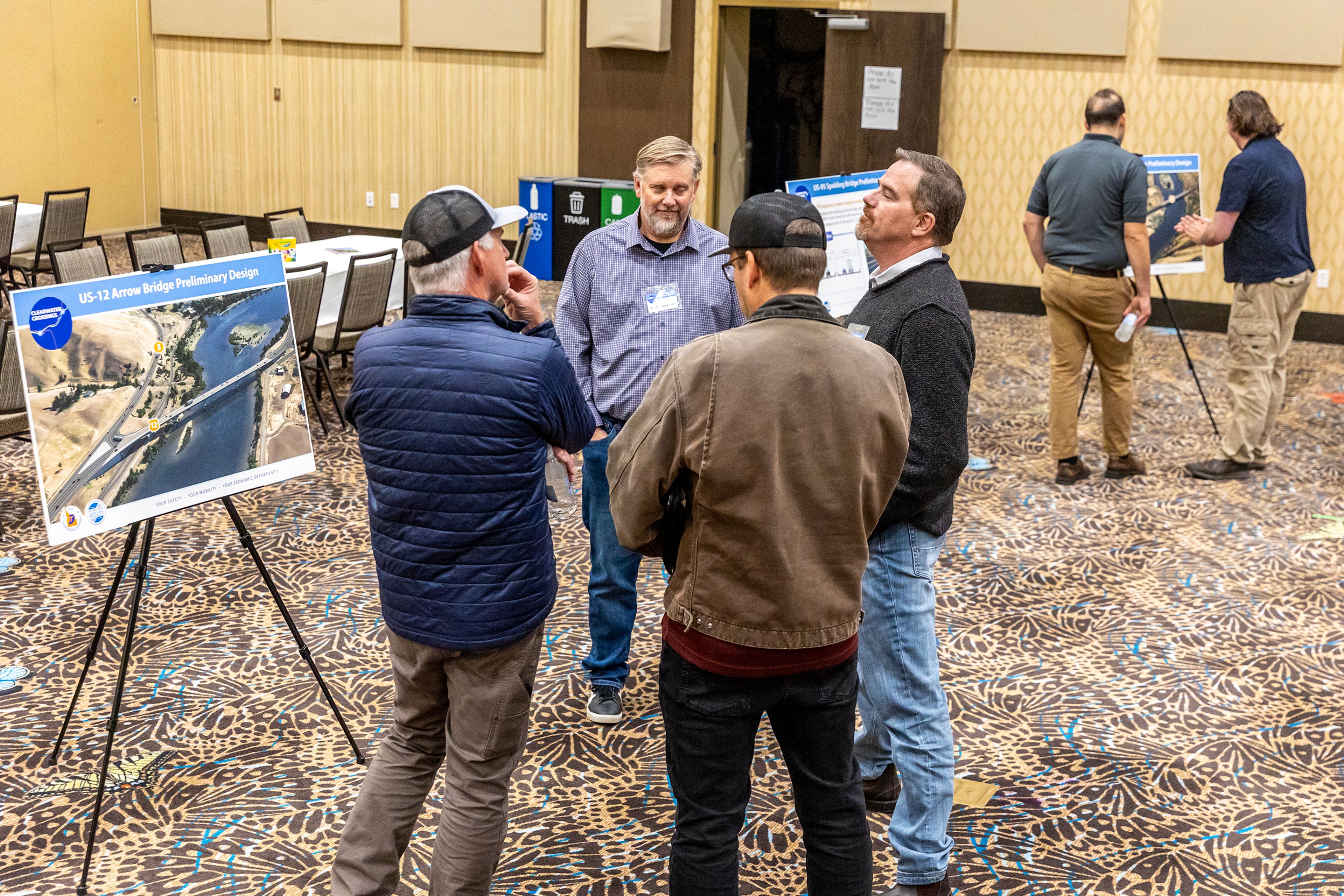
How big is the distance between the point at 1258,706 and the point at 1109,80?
7.01m

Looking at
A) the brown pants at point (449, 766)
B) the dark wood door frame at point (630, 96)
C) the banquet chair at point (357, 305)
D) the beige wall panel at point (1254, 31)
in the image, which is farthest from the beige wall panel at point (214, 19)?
the brown pants at point (449, 766)

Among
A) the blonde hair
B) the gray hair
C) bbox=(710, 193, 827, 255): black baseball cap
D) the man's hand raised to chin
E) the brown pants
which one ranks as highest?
the blonde hair

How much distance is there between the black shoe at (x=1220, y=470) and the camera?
636 centimetres

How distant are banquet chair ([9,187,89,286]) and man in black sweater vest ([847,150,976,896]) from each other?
733 cm

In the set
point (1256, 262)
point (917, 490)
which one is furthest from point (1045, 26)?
point (917, 490)

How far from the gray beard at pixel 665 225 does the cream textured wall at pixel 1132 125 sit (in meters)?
7.23

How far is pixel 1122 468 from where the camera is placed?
6.36 metres

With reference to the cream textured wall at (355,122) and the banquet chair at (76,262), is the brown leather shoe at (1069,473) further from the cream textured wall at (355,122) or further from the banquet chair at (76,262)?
the cream textured wall at (355,122)

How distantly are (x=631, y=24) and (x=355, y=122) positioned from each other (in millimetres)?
3208

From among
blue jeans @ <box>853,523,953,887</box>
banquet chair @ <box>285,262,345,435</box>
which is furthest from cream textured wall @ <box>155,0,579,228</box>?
blue jeans @ <box>853,523,953,887</box>

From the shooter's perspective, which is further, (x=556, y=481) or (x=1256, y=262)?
(x=1256, y=262)

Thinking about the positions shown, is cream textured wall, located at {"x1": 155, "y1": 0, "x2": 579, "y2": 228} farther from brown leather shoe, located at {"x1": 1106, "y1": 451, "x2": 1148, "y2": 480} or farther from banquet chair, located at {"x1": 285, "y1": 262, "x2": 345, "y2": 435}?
brown leather shoe, located at {"x1": 1106, "y1": 451, "x2": 1148, "y2": 480}

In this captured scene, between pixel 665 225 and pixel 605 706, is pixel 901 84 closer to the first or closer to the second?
pixel 665 225

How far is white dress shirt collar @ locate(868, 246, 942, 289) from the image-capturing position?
2752 millimetres
